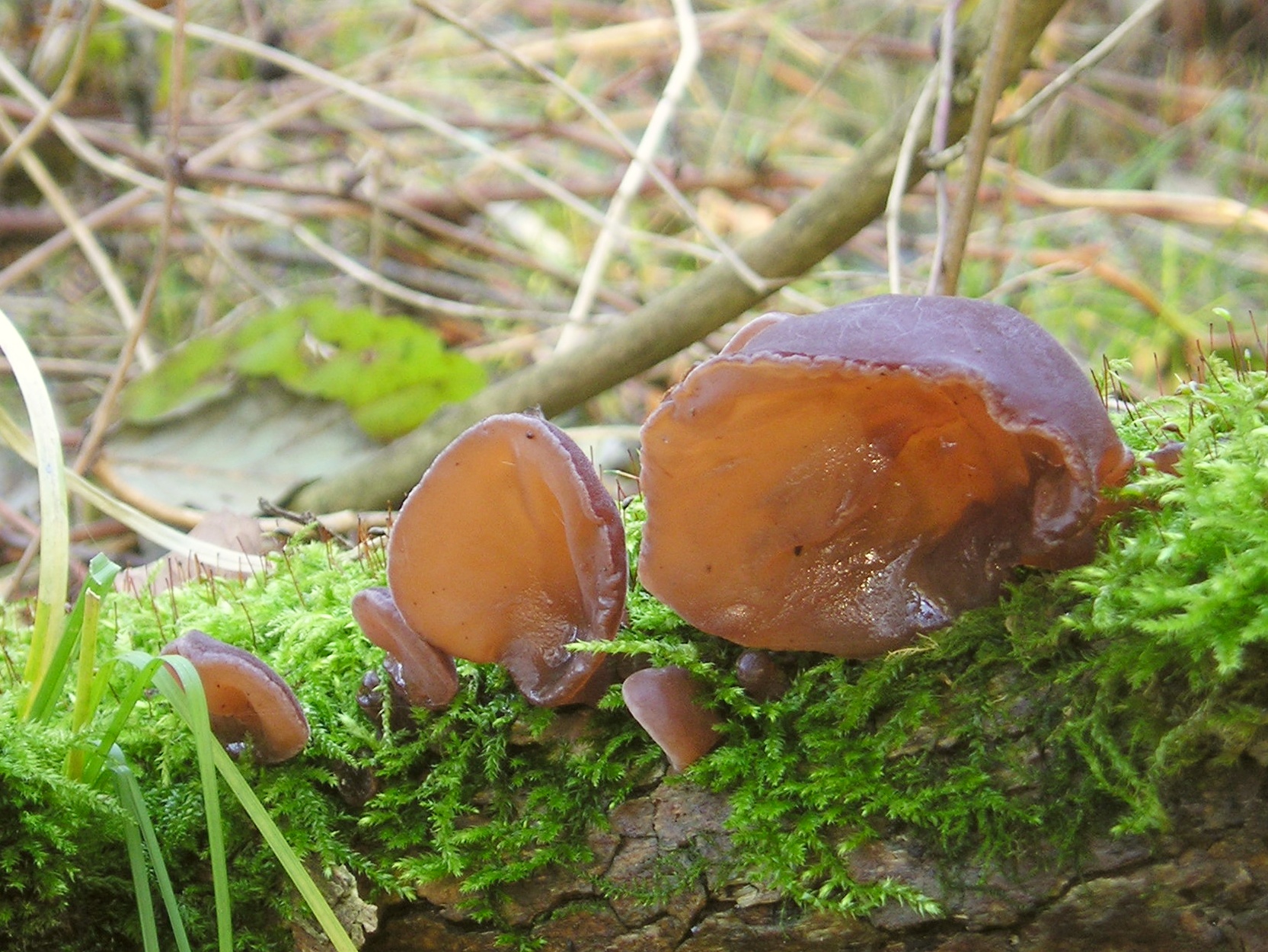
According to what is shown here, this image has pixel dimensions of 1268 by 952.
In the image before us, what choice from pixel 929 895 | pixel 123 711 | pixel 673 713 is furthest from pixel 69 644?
Result: pixel 929 895

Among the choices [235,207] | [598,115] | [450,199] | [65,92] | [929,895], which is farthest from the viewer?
[450,199]

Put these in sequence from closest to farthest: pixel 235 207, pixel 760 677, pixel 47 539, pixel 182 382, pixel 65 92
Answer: pixel 760 677, pixel 47 539, pixel 65 92, pixel 182 382, pixel 235 207

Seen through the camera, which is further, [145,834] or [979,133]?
[979,133]

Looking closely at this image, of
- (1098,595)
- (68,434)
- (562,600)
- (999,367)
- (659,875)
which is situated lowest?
(68,434)

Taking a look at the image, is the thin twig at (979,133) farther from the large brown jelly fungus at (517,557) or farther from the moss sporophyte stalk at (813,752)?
the large brown jelly fungus at (517,557)

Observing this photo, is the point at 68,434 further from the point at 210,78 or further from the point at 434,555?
the point at 434,555

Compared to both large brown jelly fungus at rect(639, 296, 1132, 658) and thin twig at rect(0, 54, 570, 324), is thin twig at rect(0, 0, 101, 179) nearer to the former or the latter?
thin twig at rect(0, 54, 570, 324)

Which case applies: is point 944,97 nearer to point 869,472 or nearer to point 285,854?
point 869,472

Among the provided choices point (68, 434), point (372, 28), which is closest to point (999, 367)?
point (68, 434)
